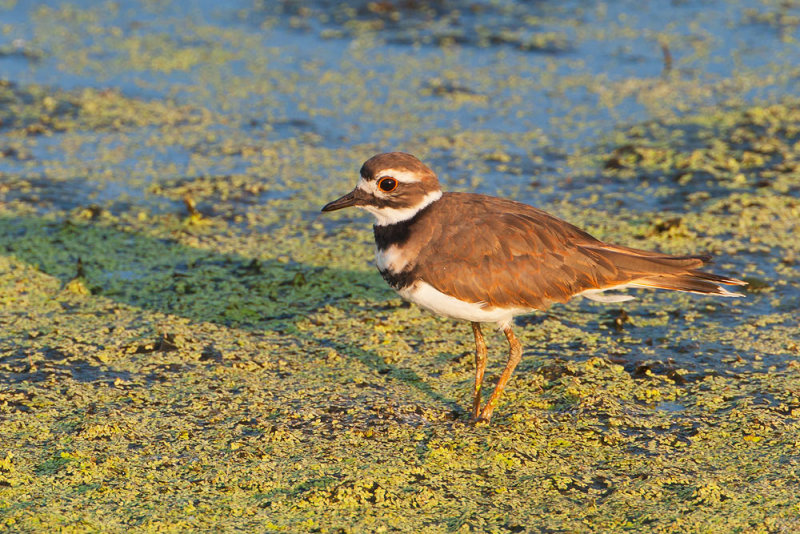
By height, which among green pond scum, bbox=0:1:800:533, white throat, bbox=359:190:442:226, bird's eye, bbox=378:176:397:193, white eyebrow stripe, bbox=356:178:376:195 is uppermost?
bird's eye, bbox=378:176:397:193

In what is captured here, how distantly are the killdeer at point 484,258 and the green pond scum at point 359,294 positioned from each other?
651 mm

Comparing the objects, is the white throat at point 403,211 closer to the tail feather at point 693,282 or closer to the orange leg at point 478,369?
the orange leg at point 478,369

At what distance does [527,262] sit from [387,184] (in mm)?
849

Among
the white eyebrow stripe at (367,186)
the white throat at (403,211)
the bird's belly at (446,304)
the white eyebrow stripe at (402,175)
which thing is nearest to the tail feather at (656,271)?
the bird's belly at (446,304)

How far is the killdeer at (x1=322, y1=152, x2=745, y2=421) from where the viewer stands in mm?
4969

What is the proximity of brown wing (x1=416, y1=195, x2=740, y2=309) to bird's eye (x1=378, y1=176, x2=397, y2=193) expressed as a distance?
1.07 feet

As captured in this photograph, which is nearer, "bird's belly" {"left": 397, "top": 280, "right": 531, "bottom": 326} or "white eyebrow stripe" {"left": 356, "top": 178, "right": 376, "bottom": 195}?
"bird's belly" {"left": 397, "top": 280, "right": 531, "bottom": 326}

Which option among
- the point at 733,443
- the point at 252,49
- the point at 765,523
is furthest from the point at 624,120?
the point at 765,523

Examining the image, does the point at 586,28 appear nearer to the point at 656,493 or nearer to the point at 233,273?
the point at 233,273

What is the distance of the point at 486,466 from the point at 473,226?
1.24 m

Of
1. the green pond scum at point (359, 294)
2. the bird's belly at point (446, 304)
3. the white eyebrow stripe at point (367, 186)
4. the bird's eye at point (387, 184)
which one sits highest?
the bird's eye at point (387, 184)

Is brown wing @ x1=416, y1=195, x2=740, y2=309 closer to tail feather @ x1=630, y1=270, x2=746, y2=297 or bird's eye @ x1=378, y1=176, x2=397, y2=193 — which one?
tail feather @ x1=630, y1=270, x2=746, y2=297

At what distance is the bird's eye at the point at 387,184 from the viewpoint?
5156 mm

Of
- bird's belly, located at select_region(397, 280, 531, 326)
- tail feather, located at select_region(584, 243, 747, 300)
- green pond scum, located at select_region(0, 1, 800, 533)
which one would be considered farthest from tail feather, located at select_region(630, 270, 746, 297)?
bird's belly, located at select_region(397, 280, 531, 326)
